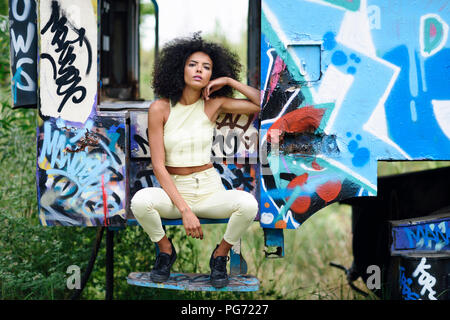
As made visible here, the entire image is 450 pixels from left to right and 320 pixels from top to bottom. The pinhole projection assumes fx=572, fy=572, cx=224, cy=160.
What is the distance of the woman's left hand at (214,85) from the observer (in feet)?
11.6

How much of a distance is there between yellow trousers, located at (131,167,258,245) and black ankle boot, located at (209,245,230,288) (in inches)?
5.3

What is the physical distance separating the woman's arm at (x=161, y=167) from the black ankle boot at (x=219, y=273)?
0.59 ft

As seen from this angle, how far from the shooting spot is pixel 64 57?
3.58 meters

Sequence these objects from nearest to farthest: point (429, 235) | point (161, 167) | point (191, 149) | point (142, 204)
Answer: point (142, 204) → point (161, 167) → point (191, 149) → point (429, 235)

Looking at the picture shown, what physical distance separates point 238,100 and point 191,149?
0.43 m

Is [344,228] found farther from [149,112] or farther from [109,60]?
[149,112]

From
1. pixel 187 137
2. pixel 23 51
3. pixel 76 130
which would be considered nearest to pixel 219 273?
pixel 187 137

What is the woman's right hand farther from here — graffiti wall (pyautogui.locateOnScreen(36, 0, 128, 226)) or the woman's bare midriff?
graffiti wall (pyautogui.locateOnScreen(36, 0, 128, 226))

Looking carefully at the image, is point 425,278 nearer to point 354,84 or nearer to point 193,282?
point 354,84

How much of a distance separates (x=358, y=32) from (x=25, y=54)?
2.11 m

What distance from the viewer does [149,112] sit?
351 cm

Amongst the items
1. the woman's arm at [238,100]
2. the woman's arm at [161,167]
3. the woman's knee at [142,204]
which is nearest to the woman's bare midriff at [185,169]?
the woman's arm at [161,167]

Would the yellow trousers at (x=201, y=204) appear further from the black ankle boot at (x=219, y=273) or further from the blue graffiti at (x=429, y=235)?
the blue graffiti at (x=429, y=235)

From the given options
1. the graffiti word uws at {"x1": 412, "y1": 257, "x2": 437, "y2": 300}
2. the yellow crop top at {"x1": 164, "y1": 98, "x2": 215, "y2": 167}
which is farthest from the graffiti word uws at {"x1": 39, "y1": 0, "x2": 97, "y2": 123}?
the graffiti word uws at {"x1": 412, "y1": 257, "x2": 437, "y2": 300}
